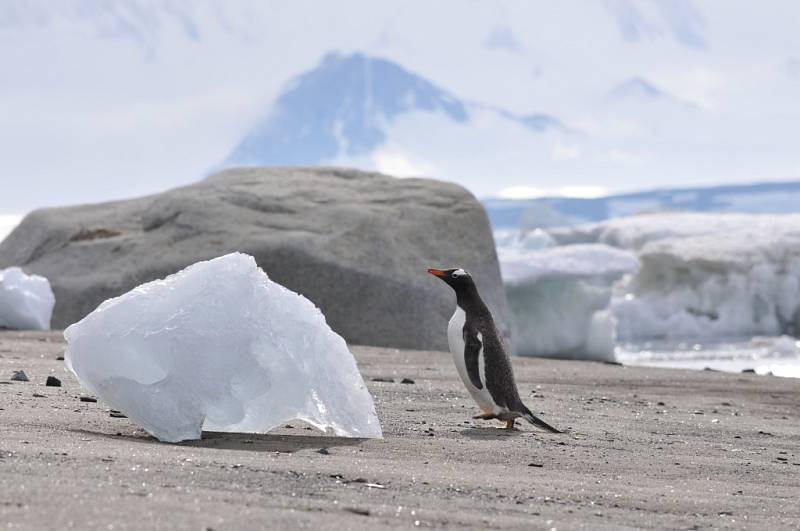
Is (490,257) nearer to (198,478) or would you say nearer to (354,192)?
(354,192)

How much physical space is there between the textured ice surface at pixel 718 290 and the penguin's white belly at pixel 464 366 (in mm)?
20889

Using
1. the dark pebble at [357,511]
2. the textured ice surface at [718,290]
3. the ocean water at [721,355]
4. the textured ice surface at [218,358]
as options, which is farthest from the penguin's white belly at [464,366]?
the textured ice surface at [718,290]

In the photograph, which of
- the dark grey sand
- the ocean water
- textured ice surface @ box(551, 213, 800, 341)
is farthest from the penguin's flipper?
textured ice surface @ box(551, 213, 800, 341)

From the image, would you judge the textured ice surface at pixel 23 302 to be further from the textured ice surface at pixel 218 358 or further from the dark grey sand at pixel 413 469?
the textured ice surface at pixel 218 358

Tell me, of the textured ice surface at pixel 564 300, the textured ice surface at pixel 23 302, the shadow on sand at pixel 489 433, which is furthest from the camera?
the textured ice surface at pixel 564 300

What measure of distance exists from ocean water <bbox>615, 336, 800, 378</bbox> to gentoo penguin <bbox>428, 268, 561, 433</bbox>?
9.88 m

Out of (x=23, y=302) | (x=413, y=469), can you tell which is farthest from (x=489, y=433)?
(x=23, y=302)

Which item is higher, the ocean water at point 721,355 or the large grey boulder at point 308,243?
the large grey boulder at point 308,243

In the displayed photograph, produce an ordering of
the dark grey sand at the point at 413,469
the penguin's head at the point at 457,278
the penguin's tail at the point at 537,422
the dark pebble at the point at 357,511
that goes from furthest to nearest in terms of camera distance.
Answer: the penguin's head at the point at 457,278
the penguin's tail at the point at 537,422
the dark pebble at the point at 357,511
the dark grey sand at the point at 413,469

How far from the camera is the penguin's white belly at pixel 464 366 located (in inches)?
213

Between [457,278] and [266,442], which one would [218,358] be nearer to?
[266,442]

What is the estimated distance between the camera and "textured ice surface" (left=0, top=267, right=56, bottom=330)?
9.55m

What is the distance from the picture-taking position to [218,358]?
4.29 metres

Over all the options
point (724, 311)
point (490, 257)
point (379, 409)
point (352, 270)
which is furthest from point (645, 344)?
point (379, 409)
